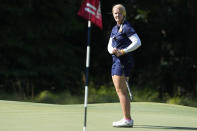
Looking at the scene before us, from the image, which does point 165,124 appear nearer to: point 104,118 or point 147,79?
point 104,118

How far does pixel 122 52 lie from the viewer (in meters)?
8.40

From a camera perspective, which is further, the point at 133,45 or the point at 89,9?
the point at 133,45

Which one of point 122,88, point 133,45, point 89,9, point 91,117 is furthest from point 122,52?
point 91,117

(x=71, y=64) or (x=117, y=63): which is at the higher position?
(x=117, y=63)

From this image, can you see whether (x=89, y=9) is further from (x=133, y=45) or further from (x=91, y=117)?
(x=91, y=117)

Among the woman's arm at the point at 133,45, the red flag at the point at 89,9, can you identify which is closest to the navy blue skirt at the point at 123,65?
the woman's arm at the point at 133,45

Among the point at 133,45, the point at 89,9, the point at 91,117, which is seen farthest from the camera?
the point at 91,117

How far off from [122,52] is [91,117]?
191 centimetres

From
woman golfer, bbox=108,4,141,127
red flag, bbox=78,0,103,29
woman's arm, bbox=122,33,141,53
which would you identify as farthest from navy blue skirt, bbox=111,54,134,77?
red flag, bbox=78,0,103,29

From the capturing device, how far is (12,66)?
66.9 ft

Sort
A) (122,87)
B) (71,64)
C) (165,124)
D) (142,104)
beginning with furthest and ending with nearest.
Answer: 1. (71,64)
2. (142,104)
3. (165,124)
4. (122,87)

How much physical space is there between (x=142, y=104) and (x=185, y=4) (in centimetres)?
1507

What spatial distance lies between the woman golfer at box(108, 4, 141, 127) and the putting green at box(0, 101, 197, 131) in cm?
42

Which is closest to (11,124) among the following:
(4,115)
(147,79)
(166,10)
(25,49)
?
(4,115)
